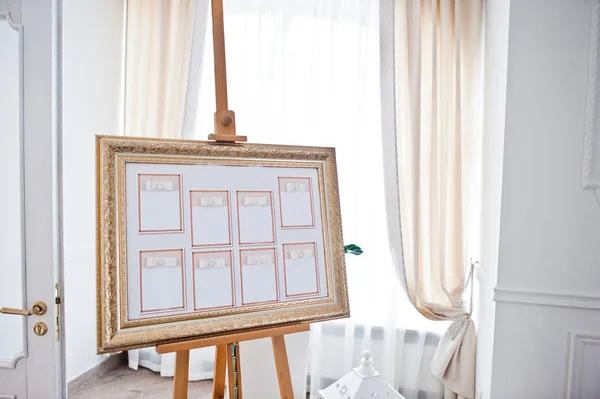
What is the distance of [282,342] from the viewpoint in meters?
1.28

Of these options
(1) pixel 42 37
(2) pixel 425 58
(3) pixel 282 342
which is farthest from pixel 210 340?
(2) pixel 425 58

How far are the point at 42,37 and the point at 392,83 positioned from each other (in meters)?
1.63

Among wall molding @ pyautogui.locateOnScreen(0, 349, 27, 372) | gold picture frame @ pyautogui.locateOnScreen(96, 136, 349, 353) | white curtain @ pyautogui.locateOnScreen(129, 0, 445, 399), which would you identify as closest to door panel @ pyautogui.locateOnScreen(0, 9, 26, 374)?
wall molding @ pyautogui.locateOnScreen(0, 349, 27, 372)

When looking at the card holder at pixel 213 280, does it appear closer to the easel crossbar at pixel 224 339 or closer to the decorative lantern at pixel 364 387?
the easel crossbar at pixel 224 339

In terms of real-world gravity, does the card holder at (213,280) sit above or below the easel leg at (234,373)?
above

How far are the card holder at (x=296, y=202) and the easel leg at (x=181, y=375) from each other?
51 cm

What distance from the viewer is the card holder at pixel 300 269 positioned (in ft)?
4.21

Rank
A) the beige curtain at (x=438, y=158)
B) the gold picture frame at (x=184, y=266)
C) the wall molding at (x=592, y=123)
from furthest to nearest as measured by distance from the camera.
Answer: the beige curtain at (x=438, y=158), the wall molding at (x=592, y=123), the gold picture frame at (x=184, y=266)

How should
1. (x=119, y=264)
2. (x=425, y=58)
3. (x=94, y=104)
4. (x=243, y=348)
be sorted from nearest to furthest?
(x=119, y=264) < (x=243, y=348) < (x=425, y=58) < (x=94, y=104)

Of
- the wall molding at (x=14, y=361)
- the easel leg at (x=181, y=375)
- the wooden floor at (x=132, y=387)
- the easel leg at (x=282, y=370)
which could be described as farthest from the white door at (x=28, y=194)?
the easel leg at (x=282, y=370)

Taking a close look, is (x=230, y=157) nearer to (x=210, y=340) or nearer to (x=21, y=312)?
(x=210, y=340)

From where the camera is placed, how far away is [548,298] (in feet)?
5.35

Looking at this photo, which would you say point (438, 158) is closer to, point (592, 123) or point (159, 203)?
point (592, 123)

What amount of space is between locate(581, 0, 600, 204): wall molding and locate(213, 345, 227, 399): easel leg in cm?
163
